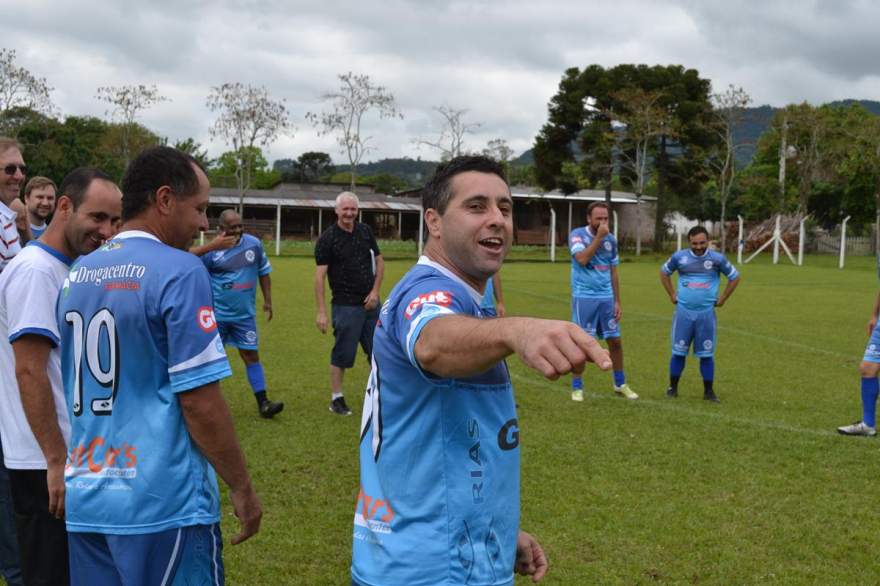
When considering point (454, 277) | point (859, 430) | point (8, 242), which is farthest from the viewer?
point (859, 430)

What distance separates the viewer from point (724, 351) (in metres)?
14.3

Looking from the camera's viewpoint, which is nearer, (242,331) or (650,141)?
(242,331)

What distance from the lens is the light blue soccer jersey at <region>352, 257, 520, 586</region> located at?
7.29 ft

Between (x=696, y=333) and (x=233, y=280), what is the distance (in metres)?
5.86

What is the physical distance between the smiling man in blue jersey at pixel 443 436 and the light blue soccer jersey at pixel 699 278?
8.63 metres

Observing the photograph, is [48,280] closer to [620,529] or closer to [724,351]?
[620,529]

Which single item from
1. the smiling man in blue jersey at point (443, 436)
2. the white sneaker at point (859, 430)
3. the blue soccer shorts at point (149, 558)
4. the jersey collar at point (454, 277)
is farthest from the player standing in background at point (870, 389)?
the blue soccer shorts at point (149, 558)

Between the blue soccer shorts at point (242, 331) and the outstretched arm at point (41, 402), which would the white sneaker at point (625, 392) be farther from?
the outstretched arm at point (41, 402)

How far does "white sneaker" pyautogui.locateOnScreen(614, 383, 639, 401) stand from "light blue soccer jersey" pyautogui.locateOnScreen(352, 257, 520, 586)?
8.09 metres

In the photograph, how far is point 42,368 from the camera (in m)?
3.18

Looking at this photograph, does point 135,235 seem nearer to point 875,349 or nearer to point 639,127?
point 875,349

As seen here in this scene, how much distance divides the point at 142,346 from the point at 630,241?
204ft

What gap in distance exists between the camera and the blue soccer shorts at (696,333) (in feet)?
34.0

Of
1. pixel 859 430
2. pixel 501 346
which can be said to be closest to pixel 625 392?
pixel 859 430
